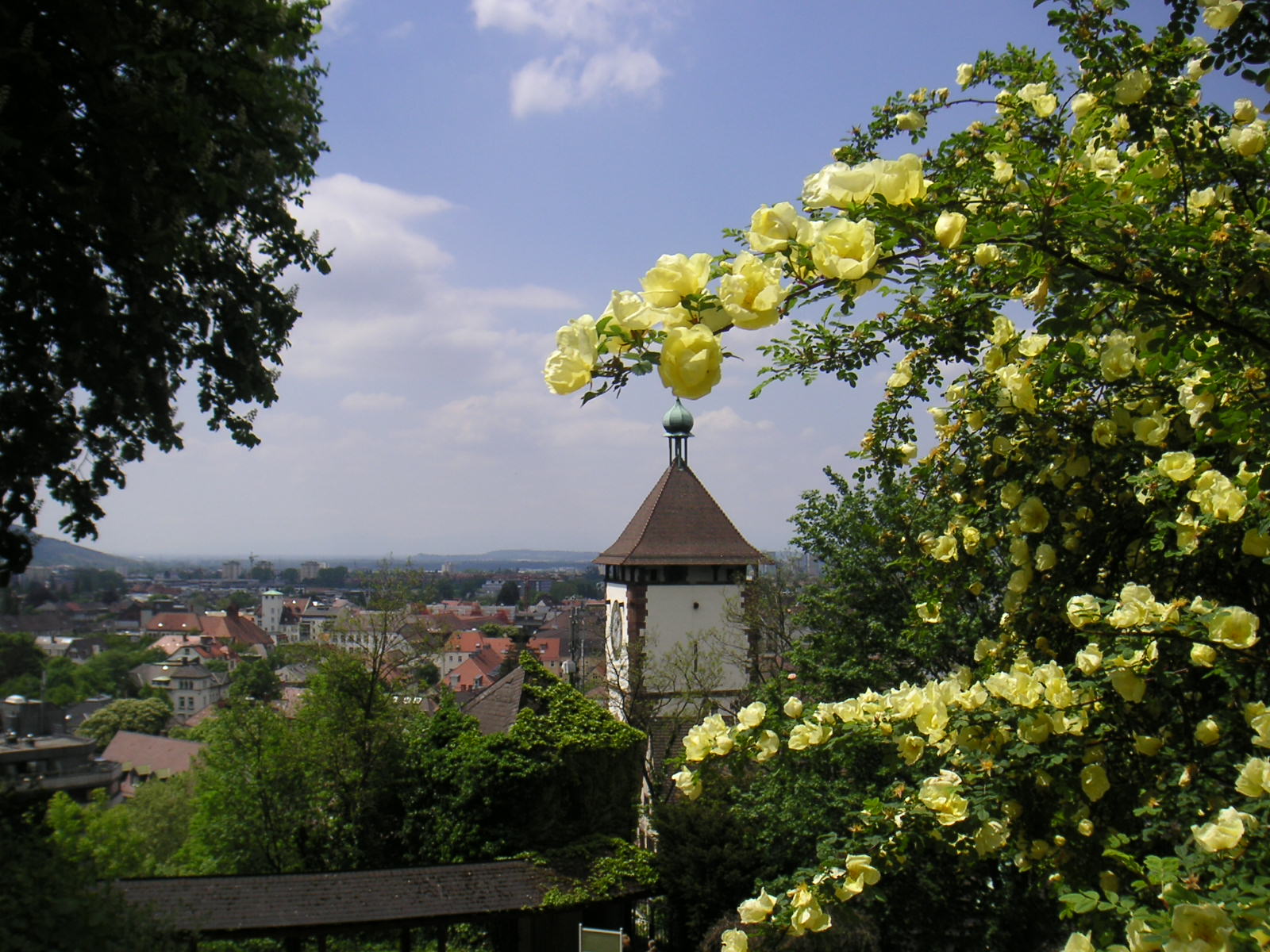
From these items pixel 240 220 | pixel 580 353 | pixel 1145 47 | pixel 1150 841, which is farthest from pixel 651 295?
pixel 240 220

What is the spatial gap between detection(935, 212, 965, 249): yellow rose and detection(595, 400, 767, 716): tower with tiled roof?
2030cm

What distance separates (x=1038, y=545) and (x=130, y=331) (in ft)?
19.2

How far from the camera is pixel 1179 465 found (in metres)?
2.24

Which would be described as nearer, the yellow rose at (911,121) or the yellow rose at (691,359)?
the yellow rose at (691,359)

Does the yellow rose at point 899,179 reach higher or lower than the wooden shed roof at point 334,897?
higher

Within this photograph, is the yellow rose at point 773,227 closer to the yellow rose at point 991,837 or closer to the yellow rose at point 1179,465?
the yellow rose at point 1179,465

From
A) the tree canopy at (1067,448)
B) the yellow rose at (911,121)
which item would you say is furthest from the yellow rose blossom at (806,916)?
the yellow rose at (911,121)

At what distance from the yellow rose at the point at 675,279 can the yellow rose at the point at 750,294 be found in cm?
6

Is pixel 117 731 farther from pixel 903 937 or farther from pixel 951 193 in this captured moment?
pixel 951 193

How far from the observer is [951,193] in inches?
68.9

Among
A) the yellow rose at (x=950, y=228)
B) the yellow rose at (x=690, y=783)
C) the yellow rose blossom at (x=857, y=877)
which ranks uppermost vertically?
the yellow rose at (x=950, y=228)

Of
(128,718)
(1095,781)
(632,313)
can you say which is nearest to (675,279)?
(632,313)

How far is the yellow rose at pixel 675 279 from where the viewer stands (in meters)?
1.30

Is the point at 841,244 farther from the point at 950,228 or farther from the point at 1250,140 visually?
the point at 1250,140
